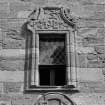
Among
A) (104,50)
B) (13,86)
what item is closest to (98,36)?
(104,50)

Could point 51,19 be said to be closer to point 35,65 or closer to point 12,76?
point 35,65

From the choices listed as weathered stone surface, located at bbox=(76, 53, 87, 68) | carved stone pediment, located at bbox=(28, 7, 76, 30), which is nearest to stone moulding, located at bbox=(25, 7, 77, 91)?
carved stone pediment, located at bbox=(28, 7, 76, 30)

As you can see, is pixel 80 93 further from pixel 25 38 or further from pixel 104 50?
pixel 25 38

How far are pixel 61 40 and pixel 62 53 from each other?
1.35 ft

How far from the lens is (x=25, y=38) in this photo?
9773 millimetres

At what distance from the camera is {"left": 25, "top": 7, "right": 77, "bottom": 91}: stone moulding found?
9328 mm

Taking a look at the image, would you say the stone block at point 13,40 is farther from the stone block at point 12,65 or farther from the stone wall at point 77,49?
the stone block at point 12,65

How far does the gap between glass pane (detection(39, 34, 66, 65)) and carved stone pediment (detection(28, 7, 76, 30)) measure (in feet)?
0.88

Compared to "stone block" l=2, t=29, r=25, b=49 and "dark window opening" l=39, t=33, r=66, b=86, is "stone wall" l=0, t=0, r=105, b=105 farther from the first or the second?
"dark window opening" l=39, t=33, r=66, b=86

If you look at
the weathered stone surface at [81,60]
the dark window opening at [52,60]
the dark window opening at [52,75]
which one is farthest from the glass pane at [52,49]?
the weathered stone surface at [81,60]

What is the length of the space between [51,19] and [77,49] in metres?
1.15

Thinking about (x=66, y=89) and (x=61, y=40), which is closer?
(x=66, y=89)

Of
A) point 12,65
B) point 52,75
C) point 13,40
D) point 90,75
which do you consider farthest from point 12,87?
point 90,75

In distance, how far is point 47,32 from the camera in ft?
31.9
